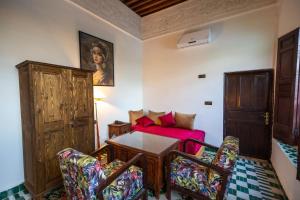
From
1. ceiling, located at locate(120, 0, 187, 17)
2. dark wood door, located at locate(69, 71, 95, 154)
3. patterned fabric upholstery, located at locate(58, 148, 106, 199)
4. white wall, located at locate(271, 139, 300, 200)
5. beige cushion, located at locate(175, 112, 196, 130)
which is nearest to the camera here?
patterned fabric upholstery, located at locate(58, 148, 106, 199)

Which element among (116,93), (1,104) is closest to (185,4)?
(116,93)

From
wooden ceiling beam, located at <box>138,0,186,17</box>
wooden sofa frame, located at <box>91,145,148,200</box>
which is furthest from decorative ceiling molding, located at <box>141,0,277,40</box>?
wooden sofa frame, located at <box>91,145,148,200</box>

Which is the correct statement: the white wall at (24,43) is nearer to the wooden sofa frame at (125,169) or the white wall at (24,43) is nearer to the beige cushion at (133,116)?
the beige cushion at (133,116)

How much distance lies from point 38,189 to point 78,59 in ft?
7.63

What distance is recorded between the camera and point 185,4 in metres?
3.89

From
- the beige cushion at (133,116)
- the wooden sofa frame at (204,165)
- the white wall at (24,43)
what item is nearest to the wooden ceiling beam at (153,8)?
the white wall at (24,43)

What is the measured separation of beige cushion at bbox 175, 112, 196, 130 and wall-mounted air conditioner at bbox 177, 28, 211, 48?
1880mm

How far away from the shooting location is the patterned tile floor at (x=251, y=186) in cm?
205

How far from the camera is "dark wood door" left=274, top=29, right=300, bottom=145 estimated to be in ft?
6.88

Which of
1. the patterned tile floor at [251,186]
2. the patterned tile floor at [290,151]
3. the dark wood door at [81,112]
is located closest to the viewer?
the patterned tile floor at [290,151]

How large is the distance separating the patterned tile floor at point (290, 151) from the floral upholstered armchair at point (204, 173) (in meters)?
0.82

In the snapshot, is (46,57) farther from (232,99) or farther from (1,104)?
(232,99)

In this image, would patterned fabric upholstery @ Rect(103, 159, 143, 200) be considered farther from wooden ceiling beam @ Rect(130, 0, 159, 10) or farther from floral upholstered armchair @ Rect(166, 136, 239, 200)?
wooden ceiling beam @ Rect(130, 0, 159, 10)

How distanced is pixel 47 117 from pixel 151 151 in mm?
1541
